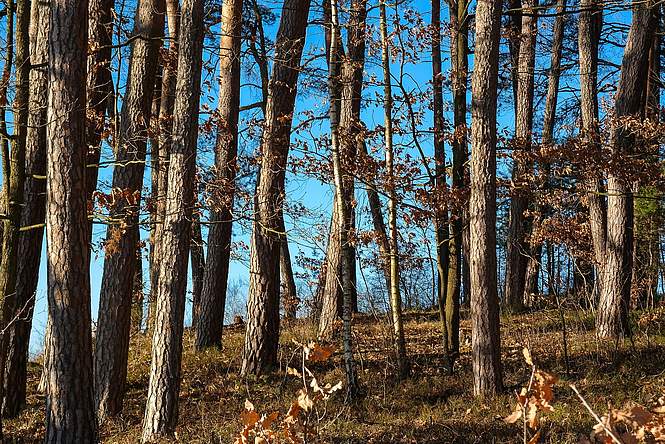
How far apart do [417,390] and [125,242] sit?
4.94 meters

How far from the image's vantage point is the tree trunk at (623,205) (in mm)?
13602

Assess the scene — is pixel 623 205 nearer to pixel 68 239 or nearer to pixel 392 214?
pixel 392 214

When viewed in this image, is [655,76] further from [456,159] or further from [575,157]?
[456,159]

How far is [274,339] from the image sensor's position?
12.4 metres

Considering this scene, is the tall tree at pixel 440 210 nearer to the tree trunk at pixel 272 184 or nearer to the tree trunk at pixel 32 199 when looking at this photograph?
the tree trunk at pixel 272 184

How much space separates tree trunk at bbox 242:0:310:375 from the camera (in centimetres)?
1199

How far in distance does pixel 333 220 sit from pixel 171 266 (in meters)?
5.64

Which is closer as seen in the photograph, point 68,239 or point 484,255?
point 68,239

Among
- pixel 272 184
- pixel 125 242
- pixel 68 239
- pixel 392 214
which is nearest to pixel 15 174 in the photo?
pixel 125 242

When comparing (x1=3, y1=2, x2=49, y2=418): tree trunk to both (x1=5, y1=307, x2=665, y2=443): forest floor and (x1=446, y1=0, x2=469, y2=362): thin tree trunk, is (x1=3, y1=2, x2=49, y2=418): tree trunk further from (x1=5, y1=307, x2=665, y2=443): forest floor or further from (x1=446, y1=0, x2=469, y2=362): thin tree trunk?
(x1=446, y1=0, x2=469, y2=362): thin tree trunk

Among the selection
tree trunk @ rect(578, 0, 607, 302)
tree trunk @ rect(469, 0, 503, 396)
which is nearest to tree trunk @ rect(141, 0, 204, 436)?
tree trunk @ rect(469, 0, 503, 396)

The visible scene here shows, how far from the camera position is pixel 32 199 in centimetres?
1033

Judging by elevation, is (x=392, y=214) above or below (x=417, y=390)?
above

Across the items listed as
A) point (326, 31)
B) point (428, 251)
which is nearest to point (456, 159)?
point (428, 251)
